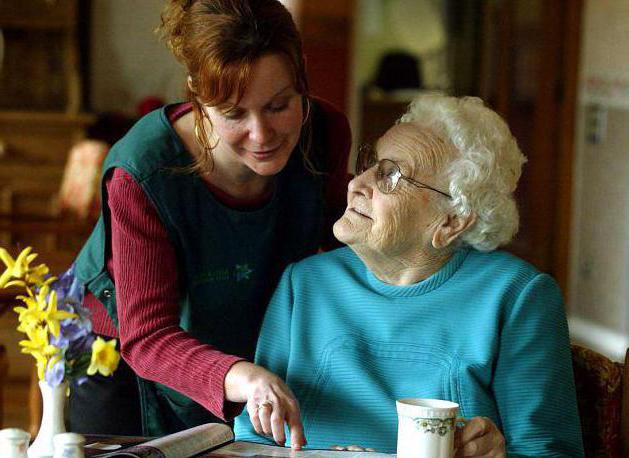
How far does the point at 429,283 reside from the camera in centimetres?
177

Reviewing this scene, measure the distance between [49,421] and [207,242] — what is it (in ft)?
1.63

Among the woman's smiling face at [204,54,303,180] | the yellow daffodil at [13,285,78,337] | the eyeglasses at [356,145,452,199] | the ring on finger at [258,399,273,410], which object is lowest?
the ring on finger at [258,399,273,410]

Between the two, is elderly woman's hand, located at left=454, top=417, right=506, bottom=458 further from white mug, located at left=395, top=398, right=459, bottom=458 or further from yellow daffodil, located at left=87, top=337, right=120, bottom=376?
yellow daffodil, located at left=87, top=337, right=120, bottom=376

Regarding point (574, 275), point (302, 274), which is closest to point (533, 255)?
point (574, 275)

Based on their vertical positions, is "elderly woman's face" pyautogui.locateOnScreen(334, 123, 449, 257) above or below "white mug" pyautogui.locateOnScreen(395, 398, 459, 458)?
above

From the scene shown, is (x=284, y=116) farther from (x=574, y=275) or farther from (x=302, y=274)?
(x=574, y=275)

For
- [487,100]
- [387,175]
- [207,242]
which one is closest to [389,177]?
[387,175]

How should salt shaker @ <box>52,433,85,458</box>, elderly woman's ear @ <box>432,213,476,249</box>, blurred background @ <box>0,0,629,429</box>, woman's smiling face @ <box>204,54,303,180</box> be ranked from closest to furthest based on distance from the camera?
salt shaker @ <box>52,433,85,458</box>
woman's smiling face @ <box>204,54,303,180</box>
elderly woman's ear @ <box>432,213,476,249</box>
blurred background @ <box>0,0,629,429</box>

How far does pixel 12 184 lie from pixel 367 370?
4612 mm

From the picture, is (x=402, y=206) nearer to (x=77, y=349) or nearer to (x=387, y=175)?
(x=387, y=175)

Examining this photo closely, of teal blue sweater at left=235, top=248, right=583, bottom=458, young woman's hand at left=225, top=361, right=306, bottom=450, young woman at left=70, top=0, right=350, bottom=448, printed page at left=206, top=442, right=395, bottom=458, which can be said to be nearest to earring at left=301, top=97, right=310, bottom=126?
young woman at left=70, top=0, right=350, bottom=448

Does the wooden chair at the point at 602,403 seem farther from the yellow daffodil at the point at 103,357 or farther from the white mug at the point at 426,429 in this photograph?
the yellow daffodil at the point at 103,357

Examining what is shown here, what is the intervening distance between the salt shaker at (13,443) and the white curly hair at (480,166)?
2.70 ft

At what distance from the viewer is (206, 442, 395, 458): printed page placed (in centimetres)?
142
